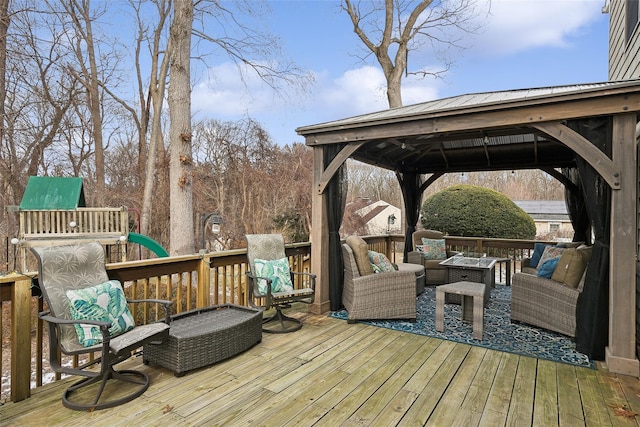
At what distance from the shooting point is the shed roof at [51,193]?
7668 mm

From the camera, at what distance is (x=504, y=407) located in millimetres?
2420

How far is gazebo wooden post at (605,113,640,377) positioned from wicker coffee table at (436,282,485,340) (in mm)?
1052

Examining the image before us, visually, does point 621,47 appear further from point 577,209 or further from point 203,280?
point 203,280

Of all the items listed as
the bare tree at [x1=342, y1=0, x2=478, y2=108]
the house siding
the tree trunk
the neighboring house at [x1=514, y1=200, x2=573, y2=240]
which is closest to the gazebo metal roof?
the house siding

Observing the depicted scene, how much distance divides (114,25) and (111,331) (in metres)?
12.4

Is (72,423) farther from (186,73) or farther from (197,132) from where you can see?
(197,132)

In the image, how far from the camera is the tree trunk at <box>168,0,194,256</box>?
6.58 metres

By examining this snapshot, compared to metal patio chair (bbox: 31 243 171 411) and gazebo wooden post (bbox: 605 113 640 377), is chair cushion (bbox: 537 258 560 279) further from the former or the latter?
metal patio chair (bbox: 31 243 171 411)

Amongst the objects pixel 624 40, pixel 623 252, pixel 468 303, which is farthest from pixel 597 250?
pixel 624 40

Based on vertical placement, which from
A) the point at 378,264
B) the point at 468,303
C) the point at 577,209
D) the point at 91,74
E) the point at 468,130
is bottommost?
the point at 468,303

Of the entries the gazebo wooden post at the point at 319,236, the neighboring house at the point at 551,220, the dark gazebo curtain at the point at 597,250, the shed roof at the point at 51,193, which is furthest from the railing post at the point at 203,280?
the neighboring house at the point at 551,220

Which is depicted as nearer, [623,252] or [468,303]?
[623,252]

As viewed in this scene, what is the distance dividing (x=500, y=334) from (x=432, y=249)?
286 centimetres

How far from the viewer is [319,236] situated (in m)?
4.60
